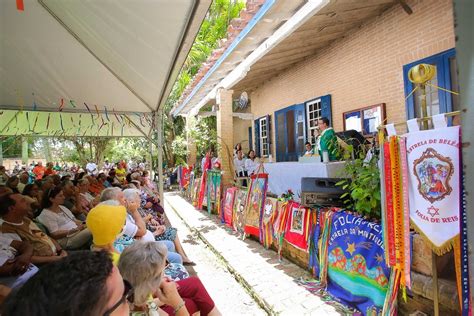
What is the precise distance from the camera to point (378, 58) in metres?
5.84

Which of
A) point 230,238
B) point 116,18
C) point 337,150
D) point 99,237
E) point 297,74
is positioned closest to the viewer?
point 99,237

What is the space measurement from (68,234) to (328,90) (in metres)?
6.40

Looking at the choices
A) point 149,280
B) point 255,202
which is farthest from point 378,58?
point 149,280

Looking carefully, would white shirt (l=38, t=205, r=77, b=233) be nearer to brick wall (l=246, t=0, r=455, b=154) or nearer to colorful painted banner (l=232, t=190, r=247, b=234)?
colorful painted banner (l=232, t=190, r=247, b=234)

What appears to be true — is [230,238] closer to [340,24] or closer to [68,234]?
[68,234]

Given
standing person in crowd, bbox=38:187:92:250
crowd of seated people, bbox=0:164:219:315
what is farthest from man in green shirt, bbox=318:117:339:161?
standing person in crowd, bbox=38:187:92:250

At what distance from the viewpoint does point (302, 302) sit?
10.5 ft

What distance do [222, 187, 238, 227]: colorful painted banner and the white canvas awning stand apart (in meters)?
2.55

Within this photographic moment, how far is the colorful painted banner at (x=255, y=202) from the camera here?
5.20m

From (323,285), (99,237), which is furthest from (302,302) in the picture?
(99,237)

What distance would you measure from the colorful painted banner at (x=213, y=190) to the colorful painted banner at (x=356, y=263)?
4583 mm

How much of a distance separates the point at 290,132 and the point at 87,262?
27.2 feet

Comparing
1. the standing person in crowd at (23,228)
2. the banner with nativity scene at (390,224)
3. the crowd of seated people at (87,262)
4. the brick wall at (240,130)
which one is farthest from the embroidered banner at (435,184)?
the brick wall at (240,130)

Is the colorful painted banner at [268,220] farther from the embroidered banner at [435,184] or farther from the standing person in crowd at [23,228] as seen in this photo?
the standing person in crowd at [23,228]
